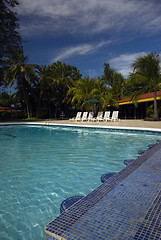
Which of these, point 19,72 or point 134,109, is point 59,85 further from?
point 134,109

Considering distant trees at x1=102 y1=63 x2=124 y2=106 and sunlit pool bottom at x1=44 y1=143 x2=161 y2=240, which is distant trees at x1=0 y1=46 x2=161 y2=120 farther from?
sunlit pool bottom at x1=44 y1=143 x2=161 y2=240

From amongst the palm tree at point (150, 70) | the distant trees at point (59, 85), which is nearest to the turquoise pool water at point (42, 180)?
the palm tree at point (150, 70)

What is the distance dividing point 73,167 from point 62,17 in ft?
59.4

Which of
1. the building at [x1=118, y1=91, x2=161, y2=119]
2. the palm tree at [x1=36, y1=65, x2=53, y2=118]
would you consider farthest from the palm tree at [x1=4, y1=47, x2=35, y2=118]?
the building at [x1=118, y1=91, x2=161, y2=119]

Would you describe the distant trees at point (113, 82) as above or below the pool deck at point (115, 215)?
above

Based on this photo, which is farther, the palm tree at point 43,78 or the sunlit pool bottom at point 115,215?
the palm tree at point 43,78

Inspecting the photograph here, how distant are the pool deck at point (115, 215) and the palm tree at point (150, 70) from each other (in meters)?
14.0

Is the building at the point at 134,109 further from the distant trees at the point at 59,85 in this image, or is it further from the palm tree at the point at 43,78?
the palm tree at the point at 43,78

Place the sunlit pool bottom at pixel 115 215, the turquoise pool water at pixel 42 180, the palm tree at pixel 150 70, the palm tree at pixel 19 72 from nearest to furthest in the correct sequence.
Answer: the sunlit pool bottom at pixel 115 215, the turquoise pool water at pixel 42 180, the palm tree at pixel 150 70, the palm tree at pixel 19 72

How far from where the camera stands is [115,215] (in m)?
1.60

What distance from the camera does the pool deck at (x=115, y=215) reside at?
1.36 meters

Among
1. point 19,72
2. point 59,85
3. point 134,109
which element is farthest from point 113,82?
point 19,72

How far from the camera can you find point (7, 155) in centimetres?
577

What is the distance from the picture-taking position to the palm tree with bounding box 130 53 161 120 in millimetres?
14625
